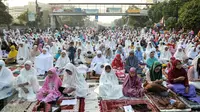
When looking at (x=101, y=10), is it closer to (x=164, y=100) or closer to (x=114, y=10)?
(x=114, y=10)

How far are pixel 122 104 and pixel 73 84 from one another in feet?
3.82

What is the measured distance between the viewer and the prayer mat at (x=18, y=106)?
4.24 metres

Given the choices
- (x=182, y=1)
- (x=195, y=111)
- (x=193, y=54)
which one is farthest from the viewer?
(x=182, y=1)

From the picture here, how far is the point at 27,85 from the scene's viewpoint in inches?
192

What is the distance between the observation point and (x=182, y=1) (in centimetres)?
2086

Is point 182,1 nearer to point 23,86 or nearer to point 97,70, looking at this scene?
point 97,70

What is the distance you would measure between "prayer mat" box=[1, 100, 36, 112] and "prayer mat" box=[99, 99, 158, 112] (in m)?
1.33

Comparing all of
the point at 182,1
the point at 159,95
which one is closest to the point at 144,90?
the point at 159,95

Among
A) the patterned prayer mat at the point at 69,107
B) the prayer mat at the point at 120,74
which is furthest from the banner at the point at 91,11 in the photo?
the patterned prayer mat at the point at 69,107

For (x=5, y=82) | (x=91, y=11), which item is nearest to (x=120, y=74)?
(x=5, y=82)

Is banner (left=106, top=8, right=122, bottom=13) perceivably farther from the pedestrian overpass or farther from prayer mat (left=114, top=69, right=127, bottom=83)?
prayer mat (left=114, top=69, right=127, bottom=83)

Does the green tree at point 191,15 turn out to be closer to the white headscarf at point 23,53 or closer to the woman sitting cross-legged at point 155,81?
the white headscarf at point 23,53

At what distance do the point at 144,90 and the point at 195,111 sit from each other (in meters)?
1.16

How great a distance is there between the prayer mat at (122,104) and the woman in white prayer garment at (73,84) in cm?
55
